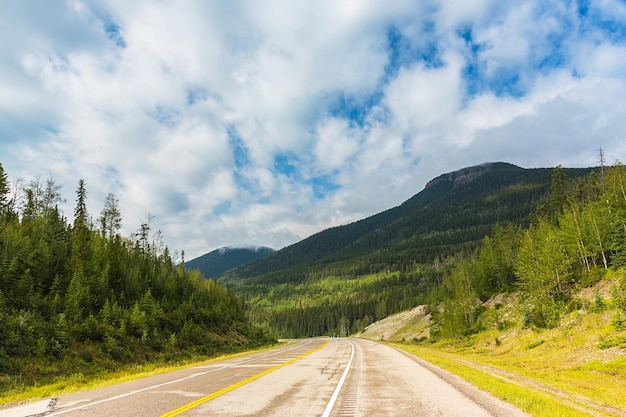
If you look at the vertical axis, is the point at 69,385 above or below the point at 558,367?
above

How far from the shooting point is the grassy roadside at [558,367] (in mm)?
11062

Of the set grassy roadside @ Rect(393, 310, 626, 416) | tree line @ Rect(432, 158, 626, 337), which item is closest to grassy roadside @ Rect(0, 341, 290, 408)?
grassy roadside @ Rect(393, 310, 626, 416)

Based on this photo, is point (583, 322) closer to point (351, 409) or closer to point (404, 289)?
point (351, 409)

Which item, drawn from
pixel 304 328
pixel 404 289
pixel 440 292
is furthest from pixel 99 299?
pixel 404 289

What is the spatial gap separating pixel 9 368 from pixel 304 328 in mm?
174677

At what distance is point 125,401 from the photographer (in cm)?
1088

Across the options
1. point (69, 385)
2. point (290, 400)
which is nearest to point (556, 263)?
point (290, 400)

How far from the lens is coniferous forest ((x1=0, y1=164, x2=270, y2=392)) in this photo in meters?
26.5

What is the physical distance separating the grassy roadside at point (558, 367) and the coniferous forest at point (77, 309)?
25.7m

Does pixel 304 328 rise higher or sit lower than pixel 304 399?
lower

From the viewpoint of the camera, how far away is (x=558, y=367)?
87.5 feet

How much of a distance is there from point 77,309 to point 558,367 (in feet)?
139

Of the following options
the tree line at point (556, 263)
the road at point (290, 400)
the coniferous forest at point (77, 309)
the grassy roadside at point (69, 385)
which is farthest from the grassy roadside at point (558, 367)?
the coniferous forest at point (77, 309)

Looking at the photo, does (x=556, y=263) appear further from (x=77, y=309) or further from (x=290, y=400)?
(x=77, y=309)
